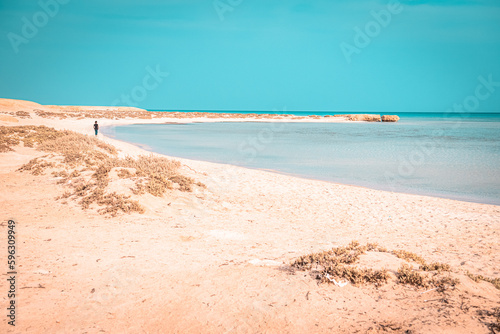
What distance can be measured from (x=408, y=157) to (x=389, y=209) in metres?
13.9

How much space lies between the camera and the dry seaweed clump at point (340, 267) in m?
5.13

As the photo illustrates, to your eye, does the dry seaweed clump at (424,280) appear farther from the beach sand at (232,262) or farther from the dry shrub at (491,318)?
the dry shrub at (491,318)

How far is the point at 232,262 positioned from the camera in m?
6.07

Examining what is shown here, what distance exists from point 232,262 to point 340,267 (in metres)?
1.82

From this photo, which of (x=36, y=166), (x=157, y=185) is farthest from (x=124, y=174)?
(x=36, y=166)

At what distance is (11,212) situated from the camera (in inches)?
342

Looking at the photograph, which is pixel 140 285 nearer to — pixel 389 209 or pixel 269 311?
pixel 269 311

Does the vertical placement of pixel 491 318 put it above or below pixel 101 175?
below

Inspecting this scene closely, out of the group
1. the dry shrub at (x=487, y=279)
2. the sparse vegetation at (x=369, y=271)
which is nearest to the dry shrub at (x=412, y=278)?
the sparse vegetation at (x=369, y=271)

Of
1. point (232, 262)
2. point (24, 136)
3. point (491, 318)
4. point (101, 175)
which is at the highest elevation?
point (24, 136)

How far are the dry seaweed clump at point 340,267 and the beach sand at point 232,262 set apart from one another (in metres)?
0.17

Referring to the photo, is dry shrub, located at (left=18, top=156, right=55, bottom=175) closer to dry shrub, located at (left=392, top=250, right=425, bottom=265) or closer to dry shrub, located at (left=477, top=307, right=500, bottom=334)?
dry shrub, located at (left=392, top=250, right=425, bottom=265)

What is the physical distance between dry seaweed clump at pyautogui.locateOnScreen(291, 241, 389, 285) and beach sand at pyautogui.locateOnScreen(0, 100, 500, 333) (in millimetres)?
167

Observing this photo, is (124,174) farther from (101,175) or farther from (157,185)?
(157,185)
